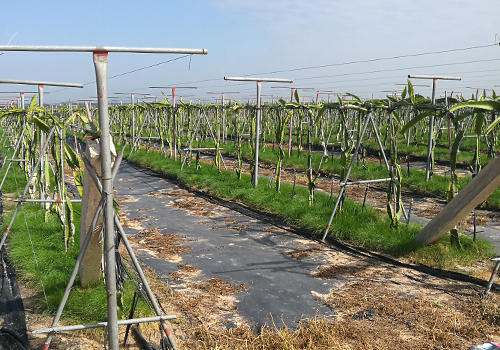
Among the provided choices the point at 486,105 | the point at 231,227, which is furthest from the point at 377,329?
the point at 231,227

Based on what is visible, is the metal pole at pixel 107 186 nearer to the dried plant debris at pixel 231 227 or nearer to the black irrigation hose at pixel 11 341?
the black irrigation hose at pixel 11 341

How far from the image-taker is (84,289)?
523 cm

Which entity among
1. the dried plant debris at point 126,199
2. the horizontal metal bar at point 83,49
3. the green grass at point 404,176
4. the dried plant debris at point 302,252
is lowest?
the dried plant debris at point 302,252

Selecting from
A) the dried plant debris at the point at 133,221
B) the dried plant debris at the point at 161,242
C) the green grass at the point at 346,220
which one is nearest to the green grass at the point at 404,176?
the green grass at the point at 346,220

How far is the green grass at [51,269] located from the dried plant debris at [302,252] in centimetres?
270

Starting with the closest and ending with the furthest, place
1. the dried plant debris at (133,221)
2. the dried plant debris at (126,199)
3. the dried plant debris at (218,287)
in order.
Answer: the dried plant debris at (218,287) < the dried plant debris at (133,221) < the dried plant debris at (126,199)

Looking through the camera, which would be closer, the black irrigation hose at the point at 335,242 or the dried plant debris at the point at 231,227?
the black irrigation hose at the point at 335,242

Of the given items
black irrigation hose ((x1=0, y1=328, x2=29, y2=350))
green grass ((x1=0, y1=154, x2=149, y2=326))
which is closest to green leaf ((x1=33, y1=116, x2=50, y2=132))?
green grass ((x1=0, y1=154, x2=149, y2=326))

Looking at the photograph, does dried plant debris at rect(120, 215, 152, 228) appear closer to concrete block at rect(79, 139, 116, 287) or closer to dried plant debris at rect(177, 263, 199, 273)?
dried plant debris at rect(177, 263, 199, 273)

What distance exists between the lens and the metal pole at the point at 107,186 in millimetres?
3326

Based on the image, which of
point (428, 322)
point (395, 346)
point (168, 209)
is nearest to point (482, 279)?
point (428, 322)

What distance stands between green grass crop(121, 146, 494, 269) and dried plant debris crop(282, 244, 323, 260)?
0.60 meters

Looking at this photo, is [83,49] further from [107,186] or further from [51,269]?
[51,269]

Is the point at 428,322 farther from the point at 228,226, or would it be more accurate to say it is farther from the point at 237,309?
the point at 228,226
